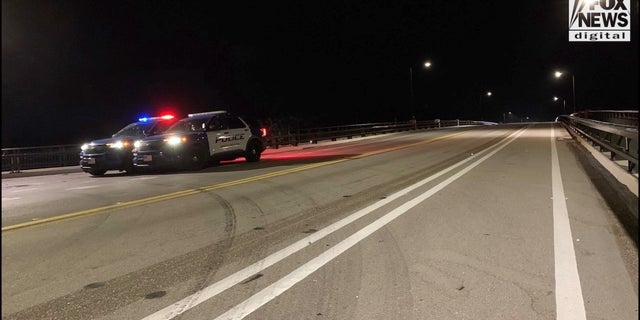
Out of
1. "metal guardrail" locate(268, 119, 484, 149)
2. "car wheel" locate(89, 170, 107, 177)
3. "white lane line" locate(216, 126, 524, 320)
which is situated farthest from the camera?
"metal guardrail" locate(268, 119, 484, 149)

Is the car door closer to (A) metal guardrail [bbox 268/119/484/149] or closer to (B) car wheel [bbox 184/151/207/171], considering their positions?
(B) car wheel [bbox 184/151/207/171]

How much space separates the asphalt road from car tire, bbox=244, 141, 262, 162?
7374 mm

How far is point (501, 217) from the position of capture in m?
8.32

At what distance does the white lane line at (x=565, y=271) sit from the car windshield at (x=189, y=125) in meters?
12.0

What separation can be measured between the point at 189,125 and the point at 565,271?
1459cm

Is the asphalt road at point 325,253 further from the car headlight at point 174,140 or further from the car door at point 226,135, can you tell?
the car door at point 226,135

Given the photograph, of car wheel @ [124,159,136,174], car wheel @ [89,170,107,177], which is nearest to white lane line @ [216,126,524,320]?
car wheel @ [124,159,136,174]

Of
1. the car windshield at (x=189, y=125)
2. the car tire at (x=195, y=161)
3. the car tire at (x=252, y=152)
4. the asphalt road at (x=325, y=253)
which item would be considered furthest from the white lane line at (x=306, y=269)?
the car tire at (x=252, y=152)

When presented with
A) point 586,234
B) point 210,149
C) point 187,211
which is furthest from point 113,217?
point 210,149

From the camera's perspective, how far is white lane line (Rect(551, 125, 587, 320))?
14.6ft

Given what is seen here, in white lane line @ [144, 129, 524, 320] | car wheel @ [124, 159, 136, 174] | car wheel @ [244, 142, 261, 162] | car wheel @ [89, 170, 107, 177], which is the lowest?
white lane line @ [144, 129, 524, 320]

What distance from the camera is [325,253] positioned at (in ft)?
21.1

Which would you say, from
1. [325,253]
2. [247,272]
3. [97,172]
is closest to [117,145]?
[97,172]

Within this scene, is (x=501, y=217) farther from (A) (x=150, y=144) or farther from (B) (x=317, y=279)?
(A) (x=150, y=144)
